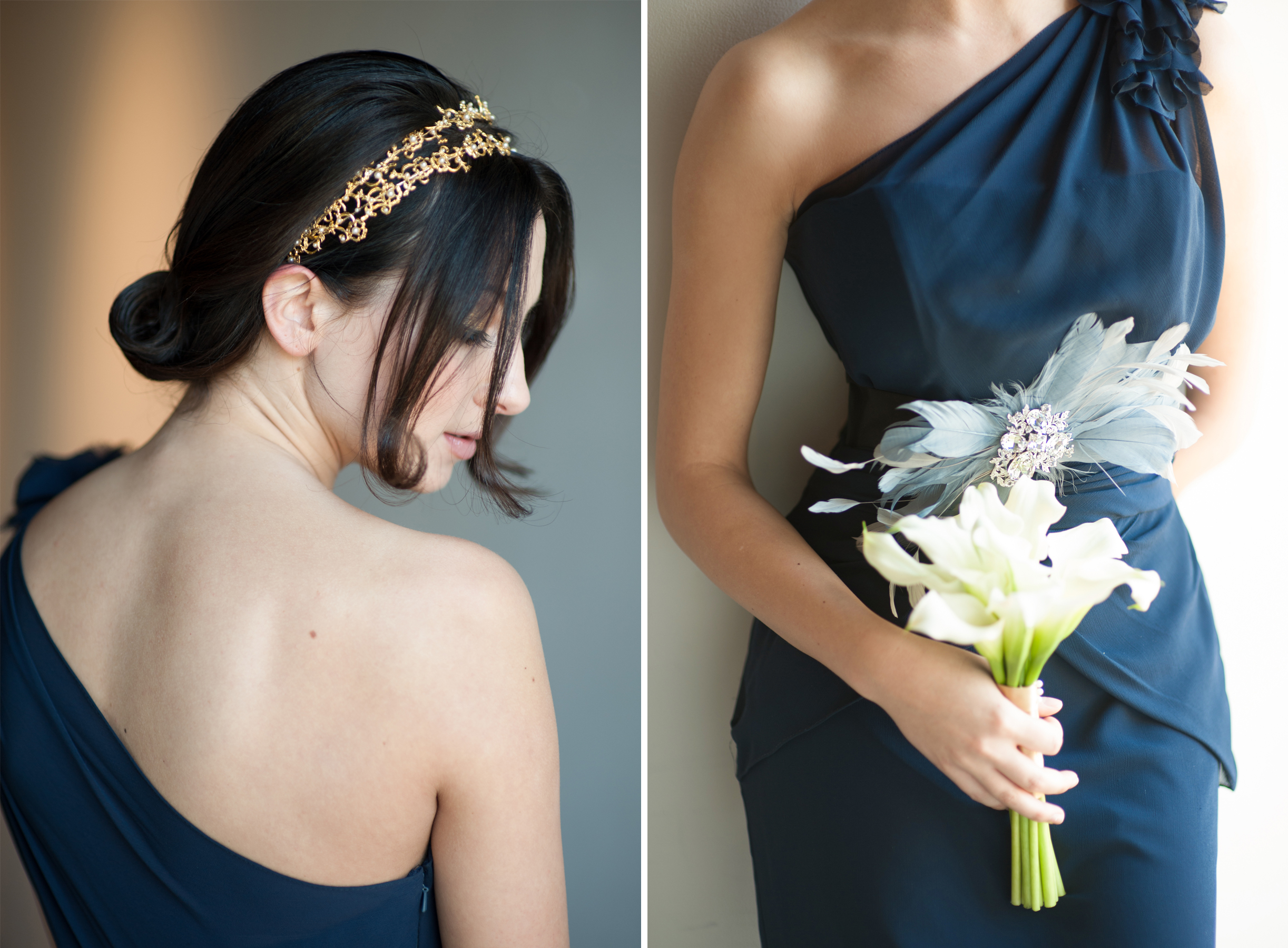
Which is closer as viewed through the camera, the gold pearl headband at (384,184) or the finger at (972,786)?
the finger at (972,786)

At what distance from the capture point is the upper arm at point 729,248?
1042 mm

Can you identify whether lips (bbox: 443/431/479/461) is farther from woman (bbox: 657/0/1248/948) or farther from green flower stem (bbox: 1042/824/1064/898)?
green flower stem (bbox: 1042/824/1064/898)

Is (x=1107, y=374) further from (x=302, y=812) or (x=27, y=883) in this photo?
(x=27, y=883)

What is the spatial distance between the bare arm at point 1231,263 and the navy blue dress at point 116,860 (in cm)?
125

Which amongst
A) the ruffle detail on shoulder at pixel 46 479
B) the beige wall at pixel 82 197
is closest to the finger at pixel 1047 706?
the ruffle detail on shoulder at pixel 46 479

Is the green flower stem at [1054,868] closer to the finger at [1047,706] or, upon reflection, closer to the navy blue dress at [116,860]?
the finger at [1047,706]

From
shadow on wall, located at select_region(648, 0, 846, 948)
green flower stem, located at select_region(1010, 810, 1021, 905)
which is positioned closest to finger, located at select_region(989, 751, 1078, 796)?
green flower stem, located at select_region(1010, 810, 1021, 905)

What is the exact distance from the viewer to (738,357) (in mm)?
1087

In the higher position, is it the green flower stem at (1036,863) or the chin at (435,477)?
the chin at (435,477)

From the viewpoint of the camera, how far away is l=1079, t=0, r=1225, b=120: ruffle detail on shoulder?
0.99 m

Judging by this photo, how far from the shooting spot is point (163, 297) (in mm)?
1021

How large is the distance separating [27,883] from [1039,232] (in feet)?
8.03

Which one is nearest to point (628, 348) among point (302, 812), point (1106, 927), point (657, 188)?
point (657, 188)

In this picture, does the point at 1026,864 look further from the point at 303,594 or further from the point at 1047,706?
the point at 303,594
